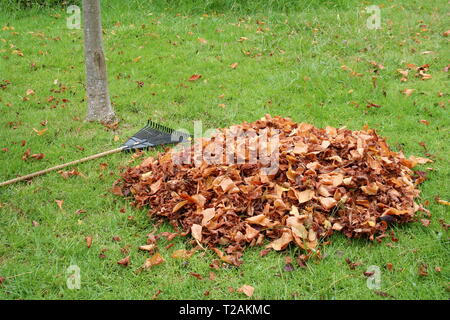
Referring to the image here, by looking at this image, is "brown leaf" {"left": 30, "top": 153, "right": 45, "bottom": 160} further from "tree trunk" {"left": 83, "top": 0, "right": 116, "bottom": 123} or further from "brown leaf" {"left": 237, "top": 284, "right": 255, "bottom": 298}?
"brown leaf" {"left": 237, "top": 284, "right": 255, "bottom": 298}

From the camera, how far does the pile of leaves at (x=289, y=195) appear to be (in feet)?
10.9

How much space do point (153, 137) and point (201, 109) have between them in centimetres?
97

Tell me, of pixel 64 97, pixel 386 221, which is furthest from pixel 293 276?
pixel 64 97

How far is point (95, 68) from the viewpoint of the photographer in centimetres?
516

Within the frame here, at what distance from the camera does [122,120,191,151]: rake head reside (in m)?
4.76

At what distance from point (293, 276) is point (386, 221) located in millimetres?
895

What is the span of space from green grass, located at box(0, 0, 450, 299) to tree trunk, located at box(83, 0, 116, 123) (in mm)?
185

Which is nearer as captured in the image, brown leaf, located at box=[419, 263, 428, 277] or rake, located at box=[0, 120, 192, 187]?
brown leaf, located at box=[419, 263, 428, 277]

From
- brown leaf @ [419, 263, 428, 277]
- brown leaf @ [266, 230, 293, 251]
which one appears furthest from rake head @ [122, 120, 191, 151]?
brown leaf @ [419, 263, 428, 277]

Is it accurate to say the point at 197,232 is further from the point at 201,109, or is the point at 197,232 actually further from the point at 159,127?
the point at 201,109

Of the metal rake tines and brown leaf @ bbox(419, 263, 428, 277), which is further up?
the metal rake tines

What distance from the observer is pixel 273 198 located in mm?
3486

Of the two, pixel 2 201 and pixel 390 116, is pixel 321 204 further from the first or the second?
pixel 2 201

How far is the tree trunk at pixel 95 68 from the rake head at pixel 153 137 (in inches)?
25.9
